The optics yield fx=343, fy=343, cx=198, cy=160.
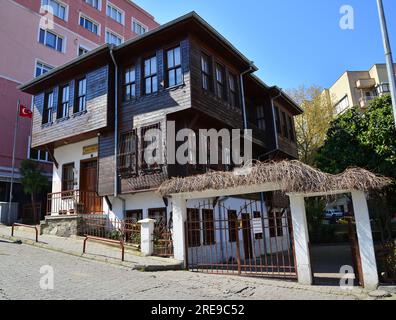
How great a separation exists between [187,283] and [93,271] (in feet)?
8.79

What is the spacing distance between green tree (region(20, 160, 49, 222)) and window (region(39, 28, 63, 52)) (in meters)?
10.4

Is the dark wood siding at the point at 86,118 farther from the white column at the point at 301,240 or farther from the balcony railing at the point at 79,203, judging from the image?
the white column at the point at 301,240

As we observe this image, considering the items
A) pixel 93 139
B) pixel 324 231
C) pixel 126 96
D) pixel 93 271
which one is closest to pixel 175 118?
pixel 126 96

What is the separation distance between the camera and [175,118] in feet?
44.2

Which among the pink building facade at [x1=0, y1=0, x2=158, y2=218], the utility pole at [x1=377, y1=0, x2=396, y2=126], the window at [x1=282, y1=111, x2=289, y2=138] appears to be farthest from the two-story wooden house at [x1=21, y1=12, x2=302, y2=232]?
the utility pole at [x1=377, y1=0, x2=396, y2=126]

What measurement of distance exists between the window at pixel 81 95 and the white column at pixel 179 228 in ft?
25.8

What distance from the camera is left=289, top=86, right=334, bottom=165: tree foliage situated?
29.9m

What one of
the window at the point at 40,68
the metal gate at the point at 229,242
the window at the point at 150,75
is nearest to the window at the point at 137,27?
the window at the point at 40,68

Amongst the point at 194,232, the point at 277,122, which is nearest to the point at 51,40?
the point at 277,122

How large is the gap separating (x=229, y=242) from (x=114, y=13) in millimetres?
26478

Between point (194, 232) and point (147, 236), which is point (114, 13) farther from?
point (147, 236)

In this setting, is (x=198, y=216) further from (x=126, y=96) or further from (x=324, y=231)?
(x=324, y=231)

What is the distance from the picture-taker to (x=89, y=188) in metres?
16.6

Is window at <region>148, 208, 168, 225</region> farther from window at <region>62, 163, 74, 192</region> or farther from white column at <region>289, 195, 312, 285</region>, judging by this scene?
white column at <region>289, 195, 312, 285</region>
